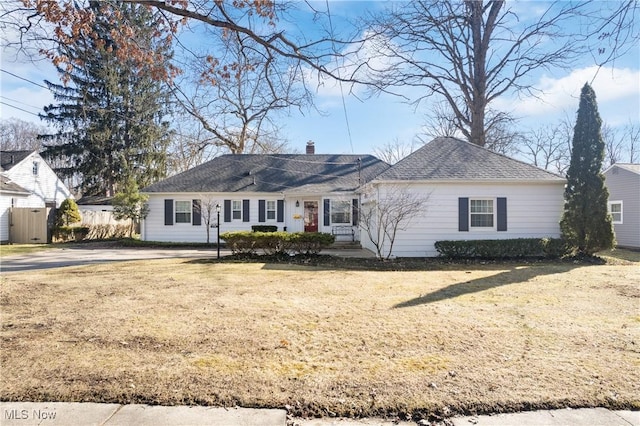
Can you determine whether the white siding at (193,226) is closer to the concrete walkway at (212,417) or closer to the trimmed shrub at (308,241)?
the trimmed shrub at (308,241)

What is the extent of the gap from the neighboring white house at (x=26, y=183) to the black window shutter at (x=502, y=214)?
24.6m

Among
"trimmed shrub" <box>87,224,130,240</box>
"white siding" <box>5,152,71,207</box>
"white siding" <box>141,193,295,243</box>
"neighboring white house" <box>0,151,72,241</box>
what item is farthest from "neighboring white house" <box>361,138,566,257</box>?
"white siding" <box>5,152,71,207</box>

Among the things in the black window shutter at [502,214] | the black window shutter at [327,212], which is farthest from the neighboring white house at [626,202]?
the black window shutter at [327,212]

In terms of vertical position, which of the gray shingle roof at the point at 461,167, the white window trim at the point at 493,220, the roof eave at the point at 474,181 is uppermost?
the gray shingle roof at the point at 461,167

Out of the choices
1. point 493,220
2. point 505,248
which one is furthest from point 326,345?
point 493,220

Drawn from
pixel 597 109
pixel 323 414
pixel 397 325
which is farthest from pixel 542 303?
pixel 597 109

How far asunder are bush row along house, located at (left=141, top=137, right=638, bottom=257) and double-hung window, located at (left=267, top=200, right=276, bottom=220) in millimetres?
55

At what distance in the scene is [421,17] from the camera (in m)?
19.1

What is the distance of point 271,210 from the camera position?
2073 centimetres

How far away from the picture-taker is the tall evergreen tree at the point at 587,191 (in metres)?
12.5

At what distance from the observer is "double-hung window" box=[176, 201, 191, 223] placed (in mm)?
20125

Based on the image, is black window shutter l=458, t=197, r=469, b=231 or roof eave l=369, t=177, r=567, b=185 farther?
black window shutter l=458, t=197, r=469, b=231

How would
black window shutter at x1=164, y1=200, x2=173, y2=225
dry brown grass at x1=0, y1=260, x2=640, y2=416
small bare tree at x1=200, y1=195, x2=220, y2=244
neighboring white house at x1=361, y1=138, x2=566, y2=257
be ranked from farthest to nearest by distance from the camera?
black window shutter at x1=164, y1=200, x2=173, y2=225 < small bare tree at x1=200, y1=195, x2=220, y2=244 < neighboring white house at x1=361, y1=138, x2=566, y2=257 < dry brown grass at x1=0, y1=260, x2=640, y2=416

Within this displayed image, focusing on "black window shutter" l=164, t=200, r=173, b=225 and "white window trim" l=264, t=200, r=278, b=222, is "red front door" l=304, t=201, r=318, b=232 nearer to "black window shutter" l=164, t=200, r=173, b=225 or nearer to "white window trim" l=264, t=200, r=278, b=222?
"white window trim" l=264, t=200, r=278, b=222
